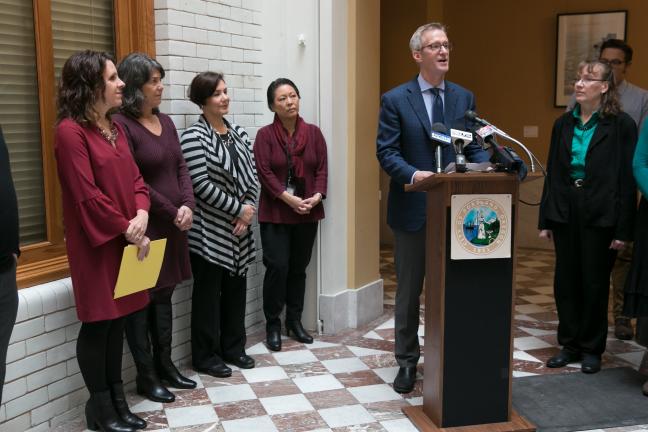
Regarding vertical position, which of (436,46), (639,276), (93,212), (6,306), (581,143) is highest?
(436,46)

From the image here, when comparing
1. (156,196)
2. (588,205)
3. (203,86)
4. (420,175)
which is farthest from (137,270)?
(588,205)

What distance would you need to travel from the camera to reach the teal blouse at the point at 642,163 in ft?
11.2

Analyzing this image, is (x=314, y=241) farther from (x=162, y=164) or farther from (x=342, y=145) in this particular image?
(x=162, y=164)

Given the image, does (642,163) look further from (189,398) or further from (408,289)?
(189,398)

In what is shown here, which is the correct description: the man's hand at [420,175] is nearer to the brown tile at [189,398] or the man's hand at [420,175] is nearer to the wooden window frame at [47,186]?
the brown tile at [189,398]

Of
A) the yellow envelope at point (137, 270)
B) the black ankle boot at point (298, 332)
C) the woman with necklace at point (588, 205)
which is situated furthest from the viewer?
the black ankle boot at point (298, 332)

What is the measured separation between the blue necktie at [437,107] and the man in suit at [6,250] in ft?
6.35

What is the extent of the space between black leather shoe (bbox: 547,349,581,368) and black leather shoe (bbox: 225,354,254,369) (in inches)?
64.4

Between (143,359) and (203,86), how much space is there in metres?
1.39

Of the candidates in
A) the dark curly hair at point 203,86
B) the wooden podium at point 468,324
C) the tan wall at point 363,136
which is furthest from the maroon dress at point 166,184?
the tan wall at point 363,136

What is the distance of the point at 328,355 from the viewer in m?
4.14

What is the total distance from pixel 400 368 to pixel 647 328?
129cm

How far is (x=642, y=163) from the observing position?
3.46 meters

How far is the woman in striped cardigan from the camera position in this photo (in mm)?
3631
